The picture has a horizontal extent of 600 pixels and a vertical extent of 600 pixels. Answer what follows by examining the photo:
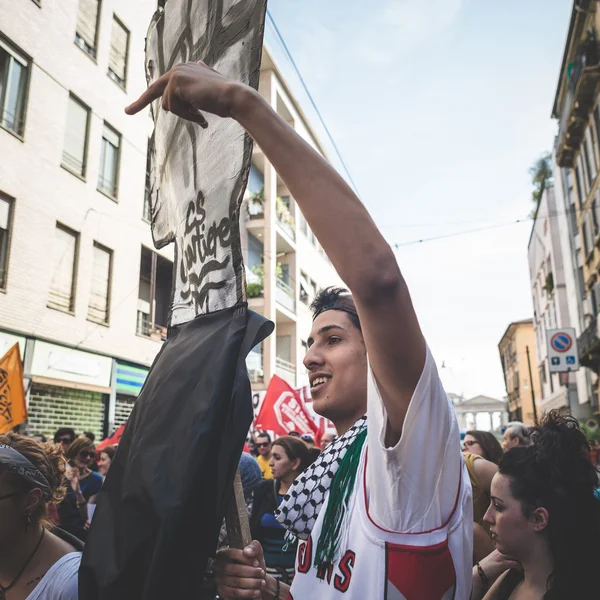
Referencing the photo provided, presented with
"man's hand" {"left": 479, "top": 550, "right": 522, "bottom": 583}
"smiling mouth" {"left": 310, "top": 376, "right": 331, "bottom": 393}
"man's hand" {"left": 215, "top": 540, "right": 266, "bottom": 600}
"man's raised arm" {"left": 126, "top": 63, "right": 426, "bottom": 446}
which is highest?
"man's raised arm" {"left": 126, "top": 63, "right": 426, "bottom": 446}

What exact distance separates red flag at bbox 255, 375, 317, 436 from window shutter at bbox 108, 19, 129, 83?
9717mm

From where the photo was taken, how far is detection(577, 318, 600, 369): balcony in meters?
21.3

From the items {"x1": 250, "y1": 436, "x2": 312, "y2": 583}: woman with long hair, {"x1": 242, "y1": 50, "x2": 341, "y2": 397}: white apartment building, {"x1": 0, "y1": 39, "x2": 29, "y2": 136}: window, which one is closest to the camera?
{"x1": 250, "y1": 436, "x2": 312, "y2": 583}: woman with long hair

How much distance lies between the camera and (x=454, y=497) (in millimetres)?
1127

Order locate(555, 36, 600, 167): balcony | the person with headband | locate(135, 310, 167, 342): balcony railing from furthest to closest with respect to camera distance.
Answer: locate(555, 36, 600, 167): balcony, locate(135, 310, 167, 342): balcony railing, the person with headband

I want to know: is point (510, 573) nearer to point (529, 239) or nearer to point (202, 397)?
point (202, 397)

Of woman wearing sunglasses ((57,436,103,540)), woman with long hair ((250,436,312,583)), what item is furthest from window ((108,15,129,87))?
woman with long hair ((250,436,312,583))

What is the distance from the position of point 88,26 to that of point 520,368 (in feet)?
187

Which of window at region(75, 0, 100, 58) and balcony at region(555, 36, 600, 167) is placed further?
balcony at region(555, 36, 600, 167)

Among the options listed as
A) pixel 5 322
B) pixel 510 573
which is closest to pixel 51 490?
pixel 510 573

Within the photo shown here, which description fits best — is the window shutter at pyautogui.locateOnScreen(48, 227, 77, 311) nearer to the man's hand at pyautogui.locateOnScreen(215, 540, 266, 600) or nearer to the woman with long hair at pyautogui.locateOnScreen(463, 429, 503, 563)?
the woman with long hair at pyautogui.locateOnScreen(463, 429, 503, 563)

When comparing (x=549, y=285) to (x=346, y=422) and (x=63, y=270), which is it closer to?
(x=63, y=270)

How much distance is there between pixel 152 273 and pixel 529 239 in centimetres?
3337

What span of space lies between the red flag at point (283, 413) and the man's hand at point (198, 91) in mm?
10108
